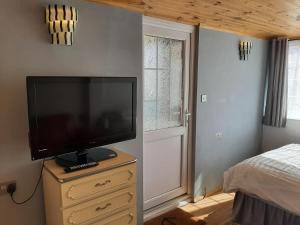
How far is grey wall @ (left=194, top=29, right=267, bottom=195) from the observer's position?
10.2 feet

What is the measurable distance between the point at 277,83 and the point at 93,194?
11.5 feet

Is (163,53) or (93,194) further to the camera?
(163,53)

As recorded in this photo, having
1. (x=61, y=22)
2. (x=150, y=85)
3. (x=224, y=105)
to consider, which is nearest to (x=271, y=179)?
(x=224, y=105)

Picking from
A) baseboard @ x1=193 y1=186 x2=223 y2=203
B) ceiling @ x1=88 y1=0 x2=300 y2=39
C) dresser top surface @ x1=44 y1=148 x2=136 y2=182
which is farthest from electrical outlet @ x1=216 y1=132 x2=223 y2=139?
dresser top surface @ x1=44 y1=148 x2=136 y2=182

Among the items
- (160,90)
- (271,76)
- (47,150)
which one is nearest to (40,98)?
(47,150)

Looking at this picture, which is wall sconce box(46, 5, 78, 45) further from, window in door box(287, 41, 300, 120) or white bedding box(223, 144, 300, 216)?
window in door box(287, 41, 300, 120)

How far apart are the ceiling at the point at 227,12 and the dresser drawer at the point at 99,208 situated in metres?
1.57

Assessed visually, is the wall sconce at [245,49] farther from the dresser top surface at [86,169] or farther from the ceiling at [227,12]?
the dresser top surface at [86,169]

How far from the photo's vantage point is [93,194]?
5.68 ft

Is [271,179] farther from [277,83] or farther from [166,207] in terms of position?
[277,83]

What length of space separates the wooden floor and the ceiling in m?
2.19

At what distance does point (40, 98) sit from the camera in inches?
63.1

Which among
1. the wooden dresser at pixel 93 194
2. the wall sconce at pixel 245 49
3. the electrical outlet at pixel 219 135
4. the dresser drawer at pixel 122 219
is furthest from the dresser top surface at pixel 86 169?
the wall sconce at pixel 245 49

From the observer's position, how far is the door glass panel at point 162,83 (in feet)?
8.77
